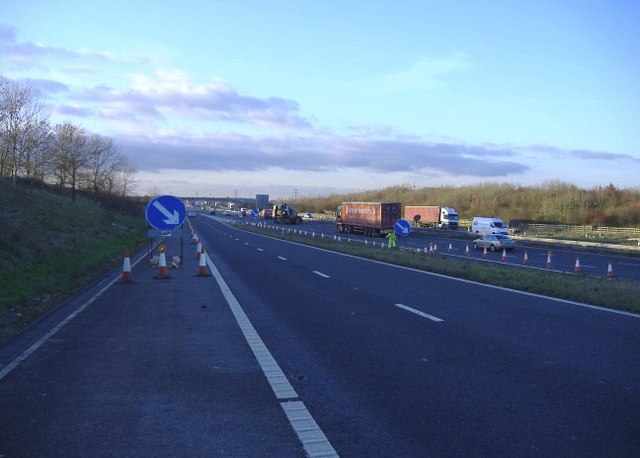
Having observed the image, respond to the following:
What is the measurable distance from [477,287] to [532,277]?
135 inches

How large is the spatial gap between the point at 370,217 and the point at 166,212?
45065 millimetres

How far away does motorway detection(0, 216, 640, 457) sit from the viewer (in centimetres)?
525

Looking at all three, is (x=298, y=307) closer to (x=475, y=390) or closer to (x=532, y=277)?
(x=475, y=390)

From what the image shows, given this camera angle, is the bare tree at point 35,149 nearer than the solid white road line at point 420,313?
No

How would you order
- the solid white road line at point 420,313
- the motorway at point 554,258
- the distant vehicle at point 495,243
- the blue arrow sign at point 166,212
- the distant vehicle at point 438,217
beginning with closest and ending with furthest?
the solid white road line at point 420,313 < the blue arrow sign at point 166,212 < the motorway at point 554,258 < the distant vehicle at point 495,243 < the distant vehicle at point 438,217

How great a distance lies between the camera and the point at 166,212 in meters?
20.5

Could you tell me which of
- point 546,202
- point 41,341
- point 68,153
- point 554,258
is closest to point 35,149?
point 68,153

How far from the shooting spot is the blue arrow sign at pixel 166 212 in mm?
20312

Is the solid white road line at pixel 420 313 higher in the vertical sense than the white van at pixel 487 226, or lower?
lower

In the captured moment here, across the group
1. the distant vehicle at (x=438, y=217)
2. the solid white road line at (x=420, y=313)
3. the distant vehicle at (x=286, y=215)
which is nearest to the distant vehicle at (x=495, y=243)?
the solid white road line at (x=420, y=313)

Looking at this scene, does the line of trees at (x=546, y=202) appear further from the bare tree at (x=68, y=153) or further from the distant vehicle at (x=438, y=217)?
the bare tree at (x=68, y=153)

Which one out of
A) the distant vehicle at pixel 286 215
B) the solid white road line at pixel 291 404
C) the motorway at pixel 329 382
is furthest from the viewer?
the distant vehicle at pixel 286 215

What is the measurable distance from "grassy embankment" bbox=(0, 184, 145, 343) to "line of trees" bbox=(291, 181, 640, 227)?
7866 centimetres

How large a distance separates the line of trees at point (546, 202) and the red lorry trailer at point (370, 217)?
135 feet
